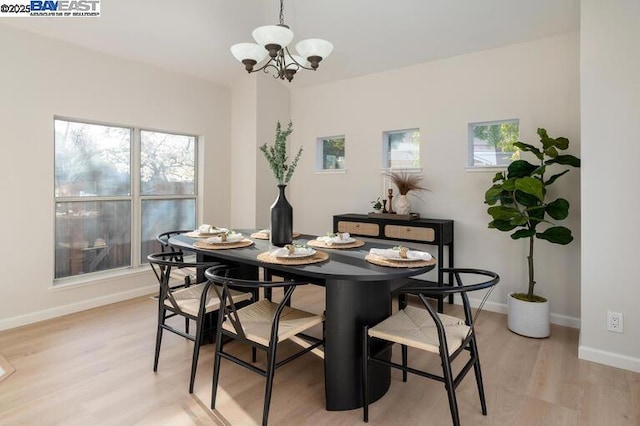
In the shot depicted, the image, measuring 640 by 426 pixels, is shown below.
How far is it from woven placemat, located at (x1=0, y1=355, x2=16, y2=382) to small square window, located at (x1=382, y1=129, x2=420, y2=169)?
3.80m

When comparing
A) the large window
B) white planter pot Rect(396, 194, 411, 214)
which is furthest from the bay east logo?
white planter pot Rect(396, 194, 411, 214)

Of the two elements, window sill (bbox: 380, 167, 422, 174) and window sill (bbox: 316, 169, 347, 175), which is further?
window sill (bbox: 316, 169, 347, 175)

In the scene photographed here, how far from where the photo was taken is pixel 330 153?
16.5 feet

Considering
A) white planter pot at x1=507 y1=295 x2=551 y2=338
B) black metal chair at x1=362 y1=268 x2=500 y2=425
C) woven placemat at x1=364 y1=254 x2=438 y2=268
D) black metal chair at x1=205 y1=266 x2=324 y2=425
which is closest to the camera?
black metal chair at x1=362 y1=268 x2=500 y2=425

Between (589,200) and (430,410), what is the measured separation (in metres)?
1.83

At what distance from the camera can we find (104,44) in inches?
143

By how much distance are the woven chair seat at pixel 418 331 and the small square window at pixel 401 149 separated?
2.45 metres

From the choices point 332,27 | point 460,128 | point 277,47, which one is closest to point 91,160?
point 277,47

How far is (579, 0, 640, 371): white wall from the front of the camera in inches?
97.7

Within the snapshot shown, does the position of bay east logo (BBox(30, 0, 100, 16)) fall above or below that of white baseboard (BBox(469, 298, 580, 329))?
above

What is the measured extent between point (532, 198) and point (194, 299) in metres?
2.72

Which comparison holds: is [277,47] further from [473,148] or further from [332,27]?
[473,148]

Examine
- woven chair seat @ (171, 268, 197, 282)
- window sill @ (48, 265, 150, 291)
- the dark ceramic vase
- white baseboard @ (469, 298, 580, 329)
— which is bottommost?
white baseboard @ (469, 298, 580, 329)

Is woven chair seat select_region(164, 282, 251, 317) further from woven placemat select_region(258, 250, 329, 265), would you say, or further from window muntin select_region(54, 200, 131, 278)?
window muntin select_region(54, 200, 131, 278)
